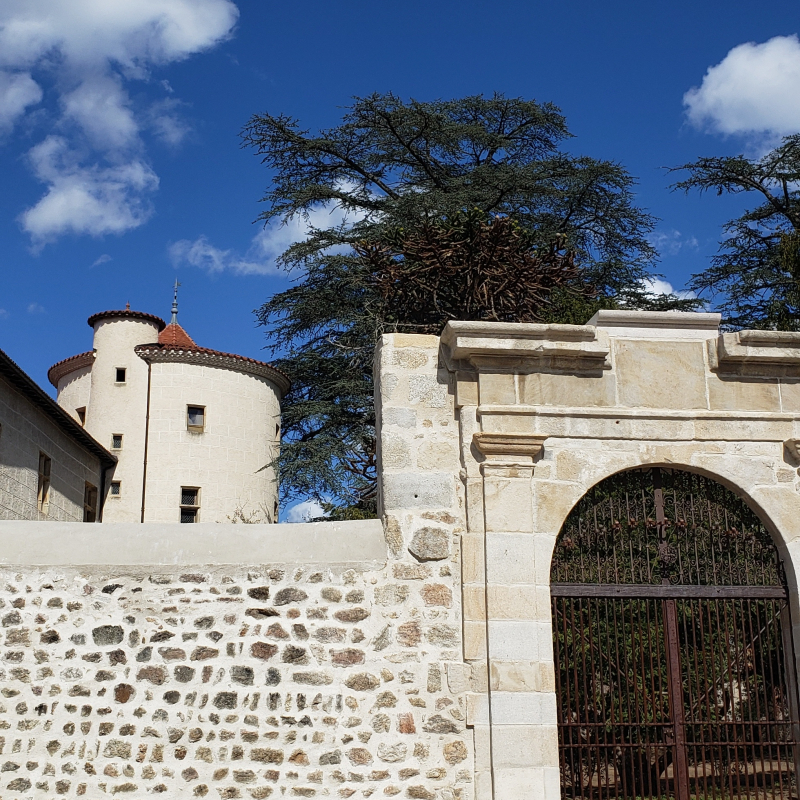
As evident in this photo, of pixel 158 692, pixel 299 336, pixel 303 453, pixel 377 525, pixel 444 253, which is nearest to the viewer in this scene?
pixel 158 692

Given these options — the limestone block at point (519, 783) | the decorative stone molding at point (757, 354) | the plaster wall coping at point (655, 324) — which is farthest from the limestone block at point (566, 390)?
the limestone block at point (519, 783)

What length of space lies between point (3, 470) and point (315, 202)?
8029 millimetres

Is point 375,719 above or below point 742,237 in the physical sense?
below

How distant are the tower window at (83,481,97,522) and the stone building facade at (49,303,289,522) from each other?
782mm

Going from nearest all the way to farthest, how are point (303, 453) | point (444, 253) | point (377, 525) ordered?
point (377, 525), point (444, 253), point (303, 453)

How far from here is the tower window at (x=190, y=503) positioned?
802 inches

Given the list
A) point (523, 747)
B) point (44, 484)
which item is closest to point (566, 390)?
point (523, 747)

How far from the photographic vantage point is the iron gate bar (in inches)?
255

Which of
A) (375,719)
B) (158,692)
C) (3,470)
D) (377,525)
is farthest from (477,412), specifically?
(3,470)

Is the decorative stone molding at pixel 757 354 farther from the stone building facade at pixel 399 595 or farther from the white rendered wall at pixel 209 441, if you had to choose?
the white rendered wall at pixel 209 441

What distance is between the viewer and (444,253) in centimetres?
1027

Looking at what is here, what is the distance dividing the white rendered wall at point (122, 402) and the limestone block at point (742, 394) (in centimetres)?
1540

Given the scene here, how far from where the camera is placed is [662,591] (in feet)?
21.4

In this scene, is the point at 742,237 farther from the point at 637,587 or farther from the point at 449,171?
the point at 637,587
